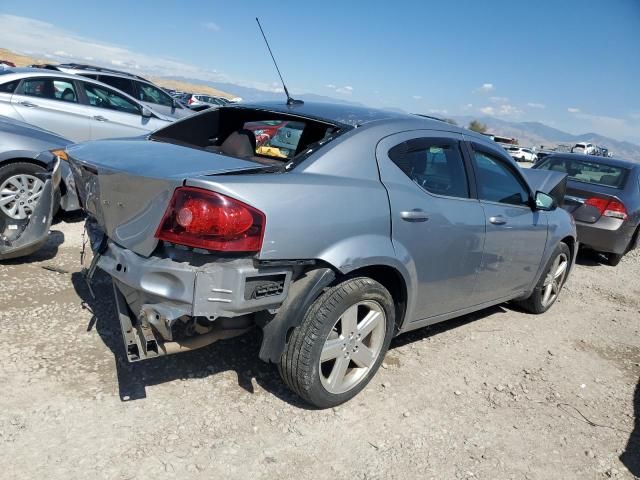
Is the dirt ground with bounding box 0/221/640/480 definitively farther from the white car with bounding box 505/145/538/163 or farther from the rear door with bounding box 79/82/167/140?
the white car with bounding box 505/145/538/163

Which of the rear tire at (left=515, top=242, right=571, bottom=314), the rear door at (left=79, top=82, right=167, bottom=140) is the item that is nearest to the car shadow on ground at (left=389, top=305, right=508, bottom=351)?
the rear tire at (left=515, top=242, right=571, bottom=314)

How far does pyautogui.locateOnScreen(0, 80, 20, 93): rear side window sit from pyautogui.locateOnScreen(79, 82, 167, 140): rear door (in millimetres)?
982

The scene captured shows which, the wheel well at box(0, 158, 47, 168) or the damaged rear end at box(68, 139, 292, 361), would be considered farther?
the wheel well at box(0, 158, 47, 168)

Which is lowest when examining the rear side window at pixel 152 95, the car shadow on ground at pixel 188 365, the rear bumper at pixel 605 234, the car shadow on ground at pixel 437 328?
the car shadow on ground at pixel 188 365

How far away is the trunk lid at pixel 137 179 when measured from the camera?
243 centimetres

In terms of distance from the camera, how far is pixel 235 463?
8.04ft

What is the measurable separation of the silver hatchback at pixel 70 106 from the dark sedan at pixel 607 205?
19.1 ft

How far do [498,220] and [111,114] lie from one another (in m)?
6.39

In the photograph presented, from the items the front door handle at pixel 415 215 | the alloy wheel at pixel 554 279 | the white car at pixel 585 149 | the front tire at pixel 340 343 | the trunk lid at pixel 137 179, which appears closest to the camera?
the trunk lid at pixel 137 179

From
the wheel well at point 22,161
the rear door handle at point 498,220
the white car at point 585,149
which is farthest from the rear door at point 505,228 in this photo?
the white car at point 585,149

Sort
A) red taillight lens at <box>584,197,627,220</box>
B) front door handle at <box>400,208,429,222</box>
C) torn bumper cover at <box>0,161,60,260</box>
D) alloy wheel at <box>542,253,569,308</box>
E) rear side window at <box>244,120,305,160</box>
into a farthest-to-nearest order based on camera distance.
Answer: red taillight lens at <box>584,197,627,220</box> < alloy wheel at <box>542,253,569,308</box> < torn bumper cover at <box>0,161,60,260</box> < rear side window at <box>244,120,305,160</box> < front door handle at <box>400,208,429,222</box>

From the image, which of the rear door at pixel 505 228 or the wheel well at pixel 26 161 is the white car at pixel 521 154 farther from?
the wheel well at pixel 26 161

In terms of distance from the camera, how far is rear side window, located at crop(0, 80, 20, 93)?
6.76 m

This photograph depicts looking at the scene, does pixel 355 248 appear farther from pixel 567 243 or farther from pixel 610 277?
pixel 610 277
